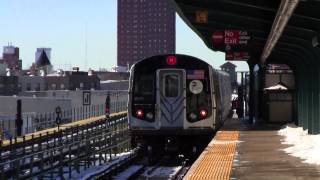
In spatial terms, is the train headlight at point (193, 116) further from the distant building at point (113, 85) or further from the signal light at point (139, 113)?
the distant building at point (113, 85)

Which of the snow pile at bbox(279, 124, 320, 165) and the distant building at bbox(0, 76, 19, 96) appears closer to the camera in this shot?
the snow pile at bbox(279, 124, 320, 165)

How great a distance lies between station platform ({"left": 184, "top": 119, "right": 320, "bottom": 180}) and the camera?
10.1m

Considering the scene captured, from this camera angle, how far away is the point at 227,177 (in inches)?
392

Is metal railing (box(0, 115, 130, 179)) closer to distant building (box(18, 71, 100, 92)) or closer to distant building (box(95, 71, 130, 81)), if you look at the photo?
distant building (box(18, 71, 100, 92))

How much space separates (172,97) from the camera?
1919 cm

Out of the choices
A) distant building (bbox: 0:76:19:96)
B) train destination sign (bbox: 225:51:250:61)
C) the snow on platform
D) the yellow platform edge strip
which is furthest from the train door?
distant building (bbox: 0:76:19:96)

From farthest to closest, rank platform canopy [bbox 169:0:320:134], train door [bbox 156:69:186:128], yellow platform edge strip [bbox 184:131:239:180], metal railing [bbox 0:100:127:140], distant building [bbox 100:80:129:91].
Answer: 1. distant building [bbox 100:80:129:91]
2. metal railing [bbox 0:100:127:140]
3. train door [bbox 156:69:186:128]
4. platform canopy [bbox 169:0:320:134]
5. yellow platform edge strip [bbox 184:131:239:180]

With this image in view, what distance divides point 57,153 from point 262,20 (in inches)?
328

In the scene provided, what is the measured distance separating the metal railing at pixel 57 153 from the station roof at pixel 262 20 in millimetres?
4849

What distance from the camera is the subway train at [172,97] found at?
19.1 m

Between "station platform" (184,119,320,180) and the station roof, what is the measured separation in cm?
250

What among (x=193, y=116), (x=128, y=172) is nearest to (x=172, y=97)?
(x=193, y=116)

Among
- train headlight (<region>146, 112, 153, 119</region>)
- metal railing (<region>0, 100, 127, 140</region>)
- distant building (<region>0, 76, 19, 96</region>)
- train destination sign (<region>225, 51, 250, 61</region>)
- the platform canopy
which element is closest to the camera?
the platform canopy

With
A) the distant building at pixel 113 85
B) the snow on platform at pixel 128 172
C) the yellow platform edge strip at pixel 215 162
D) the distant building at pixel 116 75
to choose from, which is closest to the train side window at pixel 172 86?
the yellow platform edge strip at pixel 215 162
